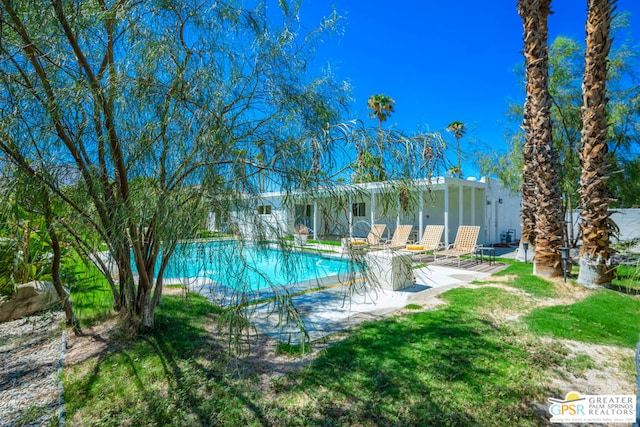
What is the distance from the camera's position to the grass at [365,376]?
337 cm

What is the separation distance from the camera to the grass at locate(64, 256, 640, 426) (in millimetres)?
3371

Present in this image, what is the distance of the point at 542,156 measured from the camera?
31.7 feet

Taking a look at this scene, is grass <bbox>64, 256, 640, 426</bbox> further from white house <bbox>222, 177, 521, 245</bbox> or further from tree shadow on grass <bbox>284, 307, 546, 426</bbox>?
white house <bbox>222, 177, 521, 245</bbox>

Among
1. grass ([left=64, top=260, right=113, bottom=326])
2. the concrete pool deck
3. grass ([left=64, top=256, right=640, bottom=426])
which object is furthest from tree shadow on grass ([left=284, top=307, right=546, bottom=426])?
grass ([left=64, top=260, right=113, bottom=326])

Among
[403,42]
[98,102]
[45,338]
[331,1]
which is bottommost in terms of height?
[45,338]

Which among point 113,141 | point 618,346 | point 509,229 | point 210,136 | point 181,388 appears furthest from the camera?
point 509,229

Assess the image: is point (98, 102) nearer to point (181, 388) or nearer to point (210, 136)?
point (210, 136)

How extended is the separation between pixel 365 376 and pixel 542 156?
9.17 meters

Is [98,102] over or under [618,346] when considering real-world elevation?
over

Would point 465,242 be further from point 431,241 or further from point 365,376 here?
point 365,376

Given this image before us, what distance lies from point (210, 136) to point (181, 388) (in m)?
3.18

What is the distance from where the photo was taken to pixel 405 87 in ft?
16.0

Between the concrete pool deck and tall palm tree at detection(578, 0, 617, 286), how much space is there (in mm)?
2758

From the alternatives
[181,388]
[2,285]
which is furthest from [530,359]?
[2,285]
